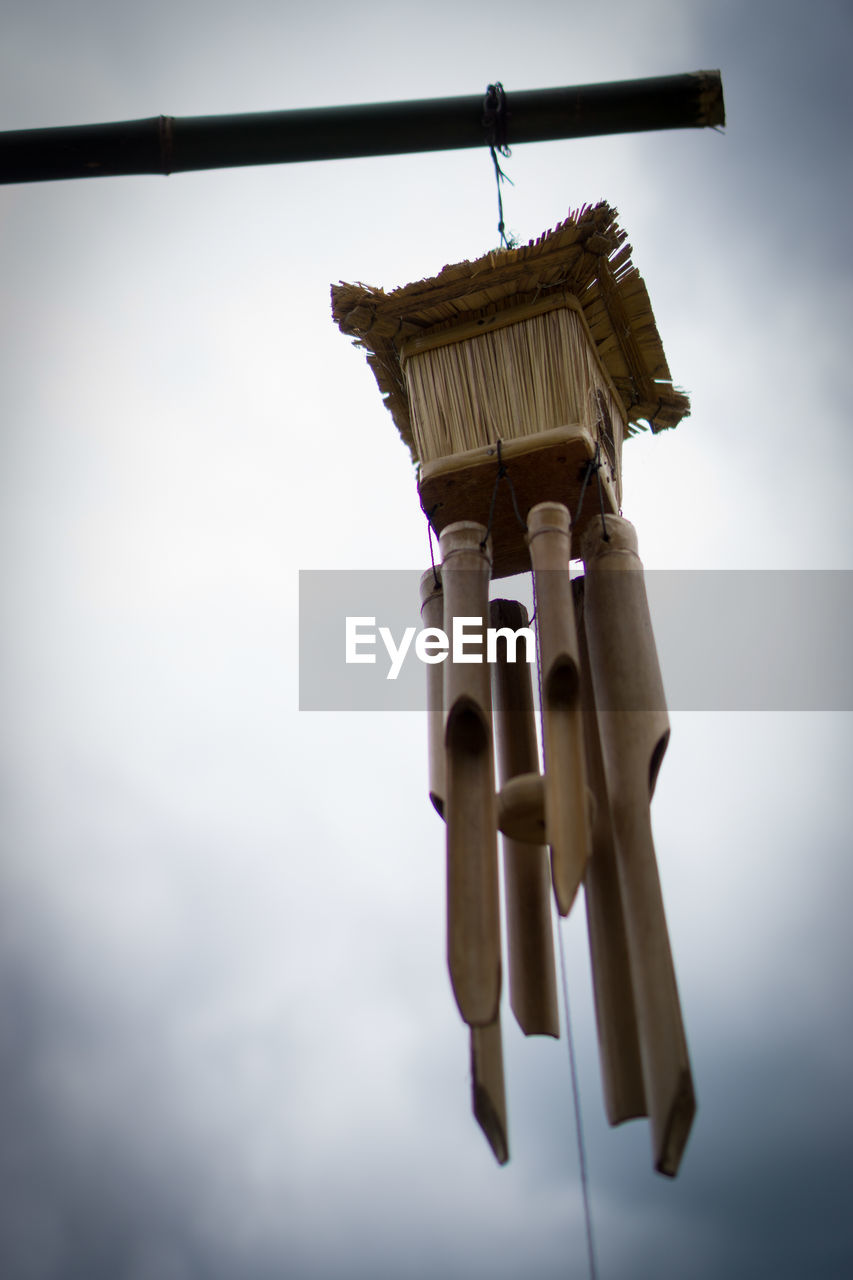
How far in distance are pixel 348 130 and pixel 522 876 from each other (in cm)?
206

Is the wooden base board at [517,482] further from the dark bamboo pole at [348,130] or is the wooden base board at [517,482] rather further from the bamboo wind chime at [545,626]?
the dark bamboo pole at [348,130]

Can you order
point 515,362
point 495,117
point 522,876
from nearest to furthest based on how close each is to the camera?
point 495,117, point 522,876, point 515,362

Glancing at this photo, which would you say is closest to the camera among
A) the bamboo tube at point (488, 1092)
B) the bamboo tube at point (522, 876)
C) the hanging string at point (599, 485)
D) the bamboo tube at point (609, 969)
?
the bamboo tube at point (488, 1092)

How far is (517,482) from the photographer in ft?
12.4

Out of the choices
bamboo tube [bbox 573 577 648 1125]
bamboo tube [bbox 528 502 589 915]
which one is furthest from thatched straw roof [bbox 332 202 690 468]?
bamboo tube [bbox 573 577 648 1125]

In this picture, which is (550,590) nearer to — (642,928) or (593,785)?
(593,785)

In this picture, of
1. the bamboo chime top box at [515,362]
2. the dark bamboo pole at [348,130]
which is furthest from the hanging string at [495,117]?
the bamboo chime top box at [515,362]

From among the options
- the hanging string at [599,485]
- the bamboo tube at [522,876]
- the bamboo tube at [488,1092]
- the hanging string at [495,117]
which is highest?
the hanging string at [495,117]

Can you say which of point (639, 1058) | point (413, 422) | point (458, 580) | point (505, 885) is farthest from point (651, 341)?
point (639, 1058)

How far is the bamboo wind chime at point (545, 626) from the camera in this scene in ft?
9.77

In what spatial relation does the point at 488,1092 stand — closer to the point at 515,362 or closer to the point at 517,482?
the point at 517,482

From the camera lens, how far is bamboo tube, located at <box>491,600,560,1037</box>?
335 cm

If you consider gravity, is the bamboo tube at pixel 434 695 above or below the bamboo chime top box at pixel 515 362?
below

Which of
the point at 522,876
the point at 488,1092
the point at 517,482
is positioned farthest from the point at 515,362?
the point at 488,1092
